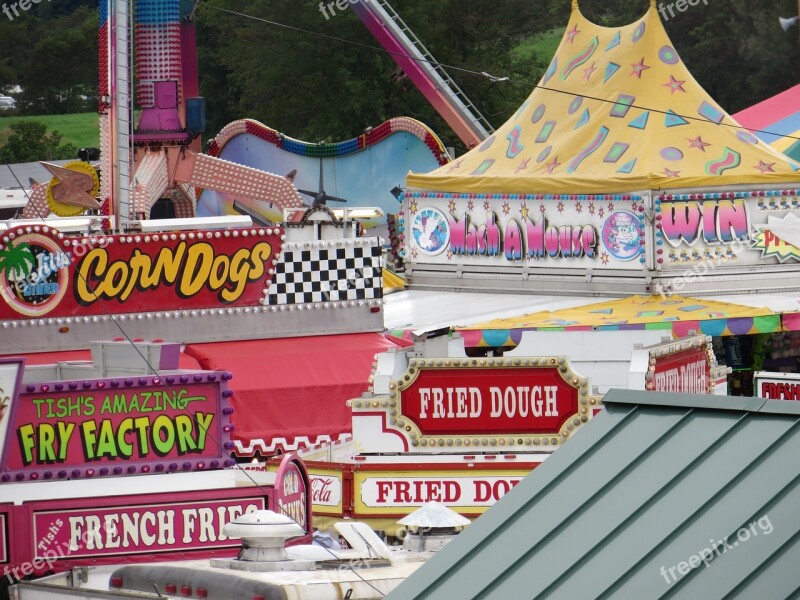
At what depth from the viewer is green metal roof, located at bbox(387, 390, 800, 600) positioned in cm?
564

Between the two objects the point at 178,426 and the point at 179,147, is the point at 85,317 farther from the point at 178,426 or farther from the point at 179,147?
the point at 179,147

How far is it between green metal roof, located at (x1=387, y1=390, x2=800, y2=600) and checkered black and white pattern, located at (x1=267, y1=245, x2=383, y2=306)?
11.0 meters

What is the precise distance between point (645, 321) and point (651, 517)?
42.6 feet

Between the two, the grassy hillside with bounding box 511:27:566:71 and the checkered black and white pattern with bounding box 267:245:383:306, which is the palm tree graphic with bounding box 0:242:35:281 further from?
the grassy hillside with bounding box 511:27:566:71

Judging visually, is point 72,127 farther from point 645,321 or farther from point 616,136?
point 645,321

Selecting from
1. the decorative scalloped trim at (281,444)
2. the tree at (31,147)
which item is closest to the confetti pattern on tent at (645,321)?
the decorative scalloped trim at (281,444)

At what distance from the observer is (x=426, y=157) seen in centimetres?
3017

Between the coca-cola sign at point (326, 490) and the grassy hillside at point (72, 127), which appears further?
the grassy hillside at point (72, 127)

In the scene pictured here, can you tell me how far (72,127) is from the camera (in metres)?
62.4

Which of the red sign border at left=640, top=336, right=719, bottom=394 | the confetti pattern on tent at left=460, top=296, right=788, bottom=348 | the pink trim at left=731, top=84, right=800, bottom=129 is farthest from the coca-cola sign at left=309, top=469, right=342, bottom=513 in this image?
the pink trim at left=731, top=84, right=800, bottom=129

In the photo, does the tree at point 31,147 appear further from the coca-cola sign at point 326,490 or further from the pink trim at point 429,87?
the coca-cola sign at point 326,490

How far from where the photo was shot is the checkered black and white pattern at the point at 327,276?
1739cm

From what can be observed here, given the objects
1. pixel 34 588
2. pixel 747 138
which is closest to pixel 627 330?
pixel 747 138

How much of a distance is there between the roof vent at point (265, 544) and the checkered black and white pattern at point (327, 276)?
8.56m
